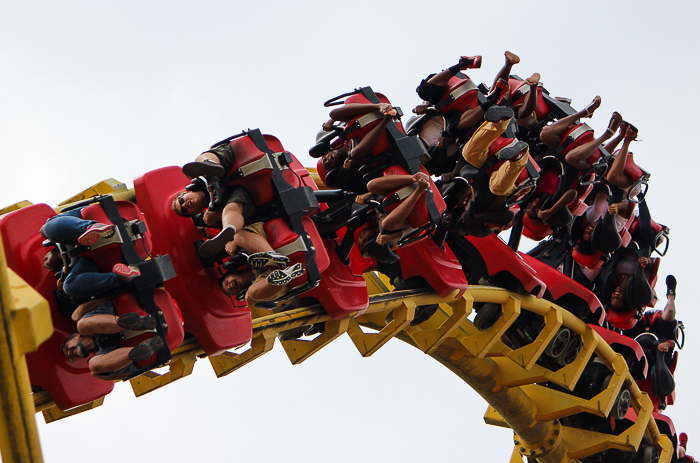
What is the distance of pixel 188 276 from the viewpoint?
545cm

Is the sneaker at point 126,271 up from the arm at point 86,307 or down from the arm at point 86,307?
up

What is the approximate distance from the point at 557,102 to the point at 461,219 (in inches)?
78.3

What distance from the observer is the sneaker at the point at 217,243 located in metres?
5.04

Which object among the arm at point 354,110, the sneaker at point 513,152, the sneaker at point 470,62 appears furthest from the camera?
the sneaker at point 470,62

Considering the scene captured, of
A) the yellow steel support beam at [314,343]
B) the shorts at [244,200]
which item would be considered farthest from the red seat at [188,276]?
the yellow steel support beam at [314,343]

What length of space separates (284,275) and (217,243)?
1.44 ft

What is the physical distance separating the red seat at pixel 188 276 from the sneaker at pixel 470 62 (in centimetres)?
237

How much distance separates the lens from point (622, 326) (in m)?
8.88

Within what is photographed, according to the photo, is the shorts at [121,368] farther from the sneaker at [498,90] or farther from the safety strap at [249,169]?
the sneaker at [498,90]

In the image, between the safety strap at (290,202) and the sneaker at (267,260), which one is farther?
the safety strap at (290,202)

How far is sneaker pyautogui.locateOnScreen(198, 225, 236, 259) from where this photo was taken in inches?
198

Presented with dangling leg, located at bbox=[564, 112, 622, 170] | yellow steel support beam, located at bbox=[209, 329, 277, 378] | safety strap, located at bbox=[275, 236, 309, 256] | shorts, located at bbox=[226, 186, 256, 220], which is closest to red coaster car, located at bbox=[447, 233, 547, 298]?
dangling leg, located at bbox=[564, 112, 622, 170]

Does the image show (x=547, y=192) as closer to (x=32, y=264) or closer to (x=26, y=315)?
(x=32, y=264)

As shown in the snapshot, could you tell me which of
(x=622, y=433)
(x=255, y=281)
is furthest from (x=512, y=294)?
(x=255, y=281)
